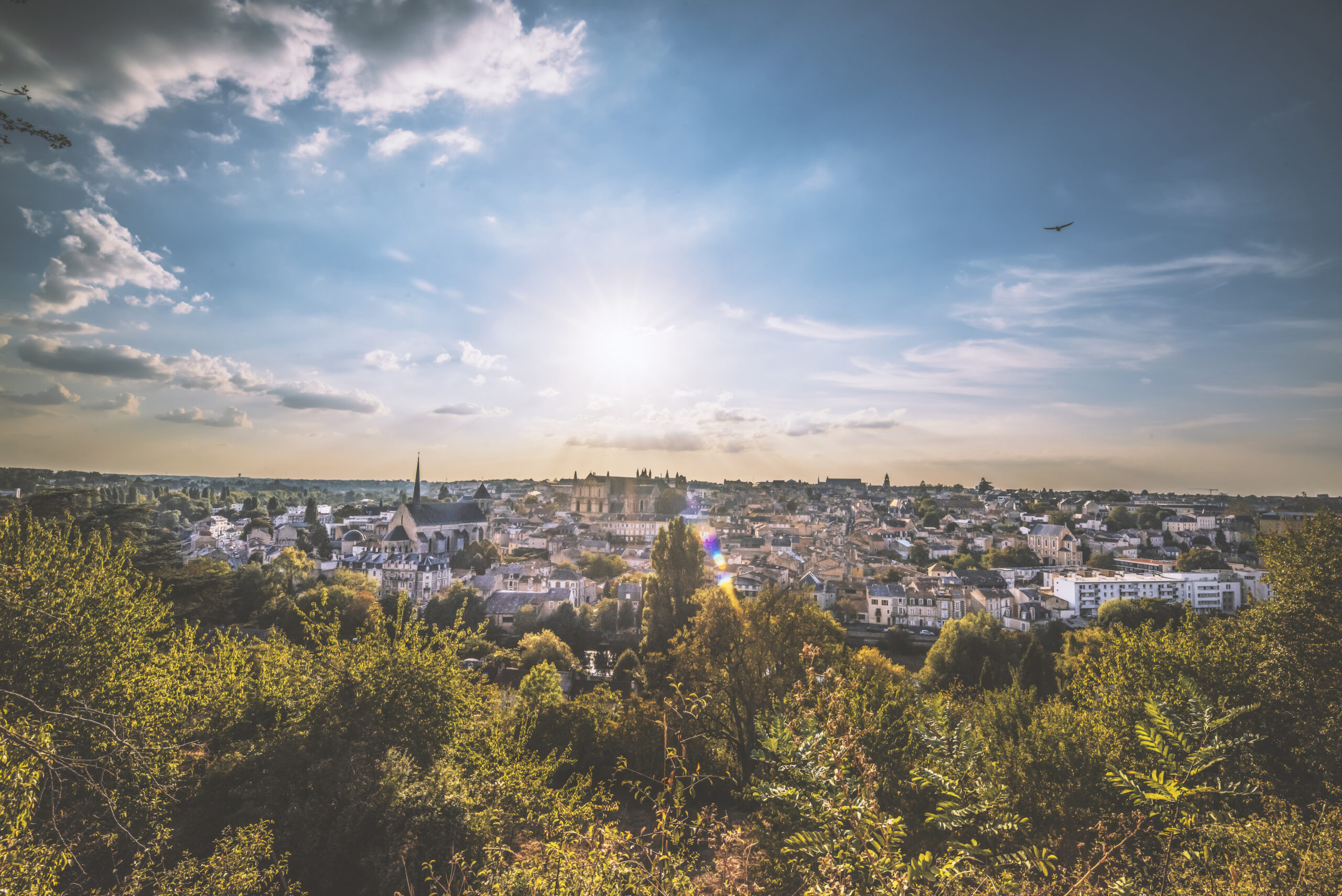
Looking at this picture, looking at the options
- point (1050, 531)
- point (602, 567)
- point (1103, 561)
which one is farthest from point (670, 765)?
point (1050, 531)

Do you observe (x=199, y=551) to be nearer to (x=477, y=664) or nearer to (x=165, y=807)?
(x=477, y=664)

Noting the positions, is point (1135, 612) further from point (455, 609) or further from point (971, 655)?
point (455, 609)

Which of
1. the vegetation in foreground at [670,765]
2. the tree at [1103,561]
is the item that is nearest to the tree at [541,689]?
the vegetation in foreground at [670,765]

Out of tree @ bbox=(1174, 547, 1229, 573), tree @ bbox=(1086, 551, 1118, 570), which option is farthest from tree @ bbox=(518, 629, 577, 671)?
tree @ bbox=(1086, 551, 1118, 570)

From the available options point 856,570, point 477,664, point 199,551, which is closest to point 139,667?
point 477,664

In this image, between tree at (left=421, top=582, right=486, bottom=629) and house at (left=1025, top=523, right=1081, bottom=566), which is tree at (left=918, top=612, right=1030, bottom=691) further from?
house at (left=1025, top=523, right=1081, bottom=566)
